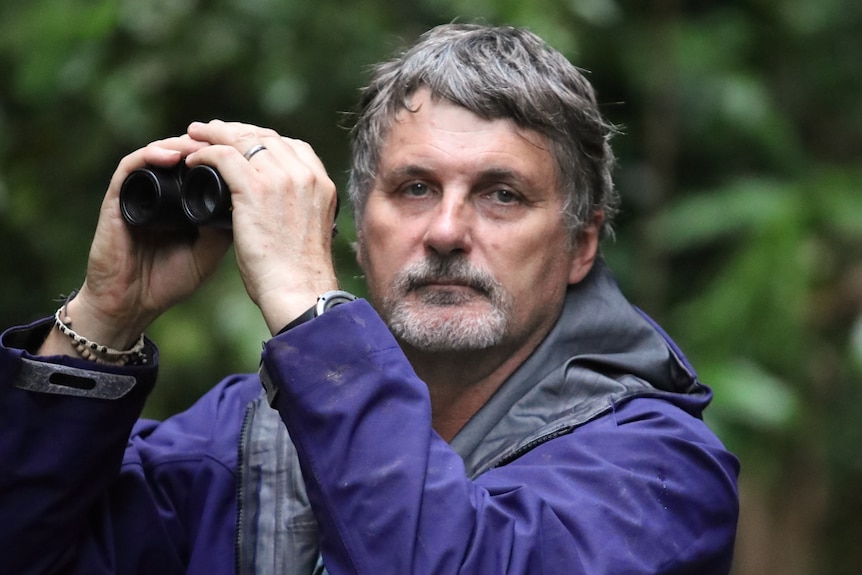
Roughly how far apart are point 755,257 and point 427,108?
7.44 ft

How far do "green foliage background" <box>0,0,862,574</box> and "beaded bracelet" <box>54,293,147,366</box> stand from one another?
0.93m

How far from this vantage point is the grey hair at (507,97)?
2.35 meters

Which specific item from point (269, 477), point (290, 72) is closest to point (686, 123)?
point (290, 72)

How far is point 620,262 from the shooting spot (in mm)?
5199

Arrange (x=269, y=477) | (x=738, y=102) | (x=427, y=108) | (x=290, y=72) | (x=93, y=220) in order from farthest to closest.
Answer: (x=738, y=102) → (x=93, y=220) → (x=290, y=72) → (x=427, y=108) → (x=269, y=477)

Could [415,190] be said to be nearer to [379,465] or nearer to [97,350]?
[97,350]

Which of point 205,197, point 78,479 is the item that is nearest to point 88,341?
point 78,479

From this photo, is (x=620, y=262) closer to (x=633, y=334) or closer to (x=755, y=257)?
(x=755, y=257)

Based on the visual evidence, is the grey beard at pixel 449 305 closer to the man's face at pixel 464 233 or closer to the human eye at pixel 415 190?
the man's face at pixel 464 233

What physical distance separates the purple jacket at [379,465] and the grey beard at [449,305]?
115mm

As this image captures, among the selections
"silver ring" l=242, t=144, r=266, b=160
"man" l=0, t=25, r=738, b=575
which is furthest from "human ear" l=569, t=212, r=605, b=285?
"silver ring" l=242, t=144, r=266, b=160

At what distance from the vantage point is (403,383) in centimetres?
183

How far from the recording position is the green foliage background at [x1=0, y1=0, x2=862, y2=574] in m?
3.93

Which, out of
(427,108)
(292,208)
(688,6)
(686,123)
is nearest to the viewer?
(292,208)
